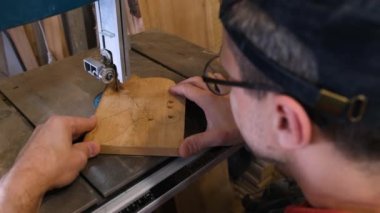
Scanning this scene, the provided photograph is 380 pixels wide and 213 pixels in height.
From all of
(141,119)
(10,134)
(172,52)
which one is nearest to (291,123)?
(141,119)

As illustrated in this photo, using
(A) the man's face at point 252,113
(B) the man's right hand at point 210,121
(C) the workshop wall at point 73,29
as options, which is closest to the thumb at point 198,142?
(B) the man's right hand at point 210,121

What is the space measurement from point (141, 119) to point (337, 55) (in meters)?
0.60

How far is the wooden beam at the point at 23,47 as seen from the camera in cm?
175

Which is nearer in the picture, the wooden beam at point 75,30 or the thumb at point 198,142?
the thumb at point 198,142

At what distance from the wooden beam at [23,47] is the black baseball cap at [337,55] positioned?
143 centimetres

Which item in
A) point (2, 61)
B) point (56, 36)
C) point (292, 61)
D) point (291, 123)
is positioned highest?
point (292, 61)

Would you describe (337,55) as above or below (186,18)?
above

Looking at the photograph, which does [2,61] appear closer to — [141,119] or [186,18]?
[186,18]

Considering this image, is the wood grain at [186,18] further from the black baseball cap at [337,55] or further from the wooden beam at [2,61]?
the black baseball cap at [337,55]

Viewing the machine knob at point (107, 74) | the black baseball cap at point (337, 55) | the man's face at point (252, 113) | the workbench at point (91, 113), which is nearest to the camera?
the black baseball cap at point (337, 55)

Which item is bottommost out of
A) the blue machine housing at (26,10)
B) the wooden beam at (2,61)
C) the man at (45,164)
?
the wooden beam at (2,61)

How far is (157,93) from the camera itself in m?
1.16

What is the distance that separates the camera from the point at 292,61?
0.62 meters

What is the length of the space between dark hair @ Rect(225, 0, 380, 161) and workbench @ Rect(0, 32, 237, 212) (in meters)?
0.38
